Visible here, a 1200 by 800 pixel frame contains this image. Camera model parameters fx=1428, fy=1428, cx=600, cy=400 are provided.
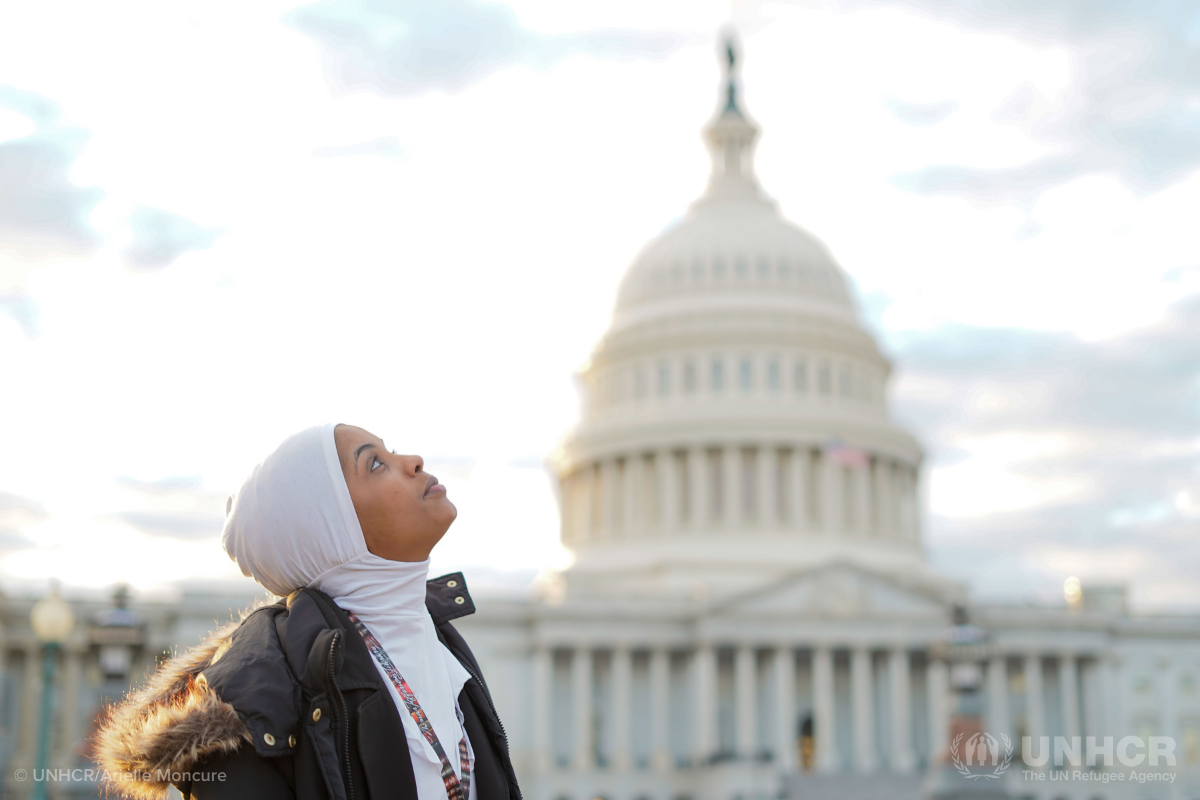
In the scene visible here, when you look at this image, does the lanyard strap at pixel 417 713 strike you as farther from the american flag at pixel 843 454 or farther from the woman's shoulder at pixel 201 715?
the american flag at pixel 843 454

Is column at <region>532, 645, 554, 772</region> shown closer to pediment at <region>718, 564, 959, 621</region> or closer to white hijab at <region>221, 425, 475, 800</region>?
pediment at <region>718, 564, 959, 621</region>

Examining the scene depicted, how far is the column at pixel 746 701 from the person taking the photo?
7281 centimetres

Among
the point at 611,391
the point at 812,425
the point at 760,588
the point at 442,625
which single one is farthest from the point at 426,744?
the point at 611,391

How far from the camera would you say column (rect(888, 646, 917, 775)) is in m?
73.7

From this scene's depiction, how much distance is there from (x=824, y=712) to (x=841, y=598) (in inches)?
239

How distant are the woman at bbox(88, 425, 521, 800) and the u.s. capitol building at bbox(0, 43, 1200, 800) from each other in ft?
211

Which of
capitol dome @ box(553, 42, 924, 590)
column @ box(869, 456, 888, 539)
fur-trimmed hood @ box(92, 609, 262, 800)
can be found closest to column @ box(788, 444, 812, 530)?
capitol dome @ box(553, 42, 924, 590)

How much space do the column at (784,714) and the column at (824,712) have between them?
1.22 metres

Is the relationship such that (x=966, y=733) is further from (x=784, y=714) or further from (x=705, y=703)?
(x=705, y=703)

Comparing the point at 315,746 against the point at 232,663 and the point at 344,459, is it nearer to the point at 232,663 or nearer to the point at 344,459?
the point at 232,663

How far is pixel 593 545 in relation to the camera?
89.8 m

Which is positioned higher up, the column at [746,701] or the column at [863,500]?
the column at [863,500]

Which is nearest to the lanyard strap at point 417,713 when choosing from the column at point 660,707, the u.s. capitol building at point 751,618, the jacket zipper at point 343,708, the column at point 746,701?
the jacket zipper at point 343,708

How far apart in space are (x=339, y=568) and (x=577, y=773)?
7099 centimetres
